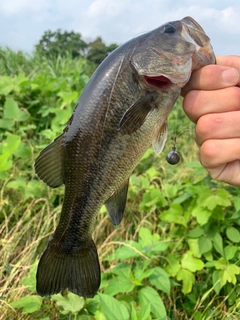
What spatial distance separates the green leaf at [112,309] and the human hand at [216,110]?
799mm

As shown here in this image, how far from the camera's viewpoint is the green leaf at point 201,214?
2.59 metres

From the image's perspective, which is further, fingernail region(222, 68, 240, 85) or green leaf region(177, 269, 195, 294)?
green leaf region(177, 269, 195, 294)

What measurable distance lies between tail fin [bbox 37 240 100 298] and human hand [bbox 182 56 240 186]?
2.16ft

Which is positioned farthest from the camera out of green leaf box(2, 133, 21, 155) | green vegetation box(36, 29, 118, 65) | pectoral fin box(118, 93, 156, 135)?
green vegetation box(36, 29, 118, 65)

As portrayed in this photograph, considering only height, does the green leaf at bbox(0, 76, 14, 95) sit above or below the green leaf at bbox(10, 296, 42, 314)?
above

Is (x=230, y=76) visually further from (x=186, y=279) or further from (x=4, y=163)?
(x=4, y=163)

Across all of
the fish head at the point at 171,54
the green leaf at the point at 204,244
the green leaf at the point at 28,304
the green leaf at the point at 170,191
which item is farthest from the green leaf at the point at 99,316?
the green leaf at the point at 170,191

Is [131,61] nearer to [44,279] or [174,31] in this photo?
[174,31]

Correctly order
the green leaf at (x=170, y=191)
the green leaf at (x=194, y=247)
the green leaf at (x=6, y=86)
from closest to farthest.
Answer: the green leaf at (x=194, y=247) < the green leaf at (x=170, y=191) < the green leaf at (x=6, y=86)

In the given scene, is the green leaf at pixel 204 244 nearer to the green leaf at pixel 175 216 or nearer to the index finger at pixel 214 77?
the green leaf at pixel 175 216

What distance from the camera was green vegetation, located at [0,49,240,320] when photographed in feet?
7.04

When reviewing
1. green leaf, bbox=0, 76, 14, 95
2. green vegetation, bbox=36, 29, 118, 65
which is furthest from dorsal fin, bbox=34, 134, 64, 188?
green vegetation, bbox=36, 29, 118, 65

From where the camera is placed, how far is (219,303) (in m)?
2.62

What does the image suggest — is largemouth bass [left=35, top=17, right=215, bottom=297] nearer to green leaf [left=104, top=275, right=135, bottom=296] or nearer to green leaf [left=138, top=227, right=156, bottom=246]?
green leaf [left=104, top=275, right=135, bottom=296]
